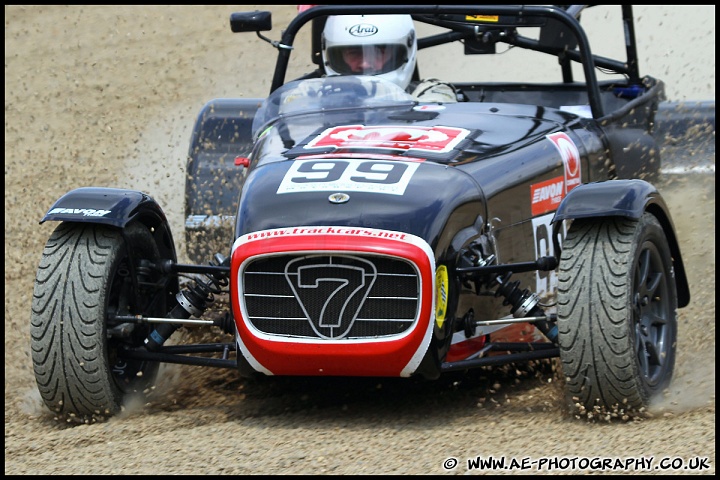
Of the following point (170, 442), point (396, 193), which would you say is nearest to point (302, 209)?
point (396, 193)

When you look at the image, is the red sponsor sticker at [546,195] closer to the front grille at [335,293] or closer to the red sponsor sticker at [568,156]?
the red sponsor sticker at [568,156]

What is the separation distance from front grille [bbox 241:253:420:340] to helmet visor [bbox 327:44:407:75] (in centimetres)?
270

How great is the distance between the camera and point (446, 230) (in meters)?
4.95

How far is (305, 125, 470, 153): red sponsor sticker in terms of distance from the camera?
547cm

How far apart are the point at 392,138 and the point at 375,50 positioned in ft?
5.94

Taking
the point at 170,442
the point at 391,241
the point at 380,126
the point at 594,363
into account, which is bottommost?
the point at 170,442

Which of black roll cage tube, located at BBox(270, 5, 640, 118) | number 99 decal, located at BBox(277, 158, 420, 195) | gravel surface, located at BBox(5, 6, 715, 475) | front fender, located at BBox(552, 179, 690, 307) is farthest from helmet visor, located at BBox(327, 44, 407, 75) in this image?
front fender, located at BBox(552, 179, 690, 307)

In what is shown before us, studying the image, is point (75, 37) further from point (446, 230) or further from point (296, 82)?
point (446, 230)

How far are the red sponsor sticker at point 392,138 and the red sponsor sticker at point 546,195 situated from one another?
422mm

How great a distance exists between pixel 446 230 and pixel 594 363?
77 centimetres

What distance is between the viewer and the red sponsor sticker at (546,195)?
5814 mm

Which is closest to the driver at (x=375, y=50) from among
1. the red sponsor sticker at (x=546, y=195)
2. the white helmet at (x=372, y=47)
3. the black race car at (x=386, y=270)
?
the white helmet at (x=372, y=47)

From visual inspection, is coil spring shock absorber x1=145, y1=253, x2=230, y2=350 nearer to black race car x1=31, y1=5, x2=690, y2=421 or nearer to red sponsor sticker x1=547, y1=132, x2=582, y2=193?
black race car x1=31, y1=5, x2=690, y2=421

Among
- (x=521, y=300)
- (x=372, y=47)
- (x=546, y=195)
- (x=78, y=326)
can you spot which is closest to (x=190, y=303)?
(x=78, y=326)
